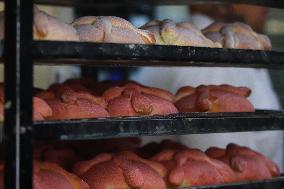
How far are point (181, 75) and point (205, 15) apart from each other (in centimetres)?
44

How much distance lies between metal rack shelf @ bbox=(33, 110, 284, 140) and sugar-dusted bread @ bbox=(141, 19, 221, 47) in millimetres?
267

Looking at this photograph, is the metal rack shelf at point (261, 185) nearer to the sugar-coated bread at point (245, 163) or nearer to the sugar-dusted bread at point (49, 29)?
the sugar-coated bread at point (245, 163)

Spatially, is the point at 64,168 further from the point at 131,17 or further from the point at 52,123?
the point at 131,17

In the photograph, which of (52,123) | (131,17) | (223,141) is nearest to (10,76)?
(52,123)

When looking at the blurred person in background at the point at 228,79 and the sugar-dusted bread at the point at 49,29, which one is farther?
the blurred person in background at the point at 228,79

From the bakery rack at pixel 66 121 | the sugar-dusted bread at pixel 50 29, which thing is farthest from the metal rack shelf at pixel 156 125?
the sugar-dusted bread at pixel 50 29

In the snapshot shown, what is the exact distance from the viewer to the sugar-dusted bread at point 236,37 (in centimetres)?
249

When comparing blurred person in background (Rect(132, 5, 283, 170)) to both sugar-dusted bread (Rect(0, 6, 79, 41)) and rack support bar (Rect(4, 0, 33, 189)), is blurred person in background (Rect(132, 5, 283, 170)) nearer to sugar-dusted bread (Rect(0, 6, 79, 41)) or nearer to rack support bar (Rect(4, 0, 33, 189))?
sugar-dusted bread (Rect(0, 6, 79, 41))

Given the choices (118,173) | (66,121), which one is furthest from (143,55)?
(118,173)

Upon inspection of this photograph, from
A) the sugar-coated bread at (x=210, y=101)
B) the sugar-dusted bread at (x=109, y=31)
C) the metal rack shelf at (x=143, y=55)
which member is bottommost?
the sugar-coated bread at (x=210, y=101)

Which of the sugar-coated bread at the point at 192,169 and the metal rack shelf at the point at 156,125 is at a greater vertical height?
the metal rack shelf at the point at 156,125

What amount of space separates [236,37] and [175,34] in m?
0.36

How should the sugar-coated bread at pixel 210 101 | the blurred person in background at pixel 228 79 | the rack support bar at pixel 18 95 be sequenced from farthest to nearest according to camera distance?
1. the blurred person in background at pixel 228 79
2. the sugar-coated bread at pixel 210 101
3. the rack support bar at pixel 18 95

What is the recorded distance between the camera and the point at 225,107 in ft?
8.08
